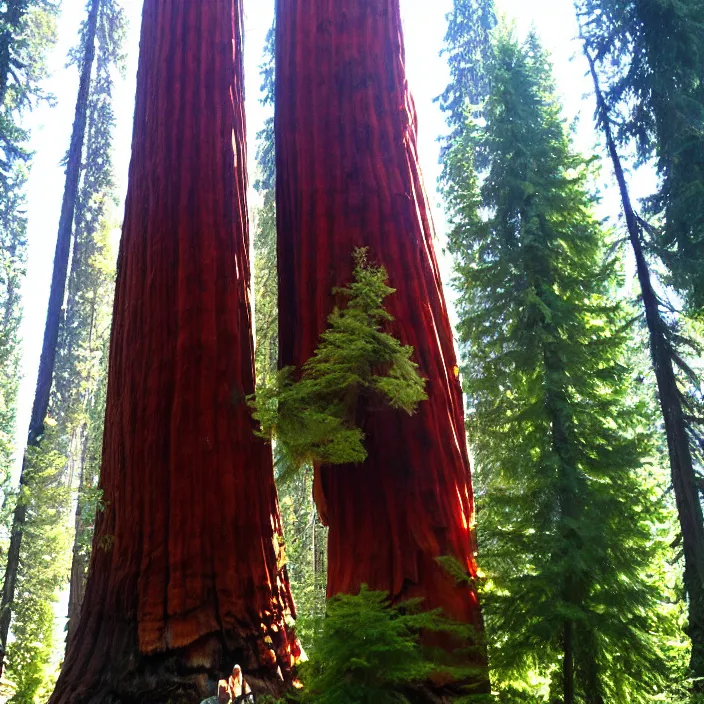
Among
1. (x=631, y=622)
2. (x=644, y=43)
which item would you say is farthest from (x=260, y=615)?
(x=644, y=43)

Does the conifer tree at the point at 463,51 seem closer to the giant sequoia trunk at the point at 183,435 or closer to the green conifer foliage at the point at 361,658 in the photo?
the giant sequoia trunk at the point at 183,435

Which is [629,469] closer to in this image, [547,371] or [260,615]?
[547,371]

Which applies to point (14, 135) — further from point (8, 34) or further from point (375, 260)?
point (375, 260)

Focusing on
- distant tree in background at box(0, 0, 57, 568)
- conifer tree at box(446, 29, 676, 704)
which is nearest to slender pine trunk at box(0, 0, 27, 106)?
distant tree in background at box(0, 0, 57, 568)

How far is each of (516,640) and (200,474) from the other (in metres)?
2.39

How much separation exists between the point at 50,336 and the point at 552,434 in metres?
8.51

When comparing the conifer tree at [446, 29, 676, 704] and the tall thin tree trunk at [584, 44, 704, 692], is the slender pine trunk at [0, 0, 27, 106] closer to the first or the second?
the conifer tree at [446, 29, 676, 704]

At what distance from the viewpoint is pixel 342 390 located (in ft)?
12.6

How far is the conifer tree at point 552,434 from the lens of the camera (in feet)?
11.1

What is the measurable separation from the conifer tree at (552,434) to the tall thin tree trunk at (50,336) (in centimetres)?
694

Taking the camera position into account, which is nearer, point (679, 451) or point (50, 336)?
point (679, 451)

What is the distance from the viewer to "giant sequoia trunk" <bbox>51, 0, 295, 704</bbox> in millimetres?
4113

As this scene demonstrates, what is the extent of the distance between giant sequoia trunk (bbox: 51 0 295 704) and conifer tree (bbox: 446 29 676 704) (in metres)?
1.70

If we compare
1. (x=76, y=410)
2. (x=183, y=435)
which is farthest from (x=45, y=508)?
(x=76, y=410)
